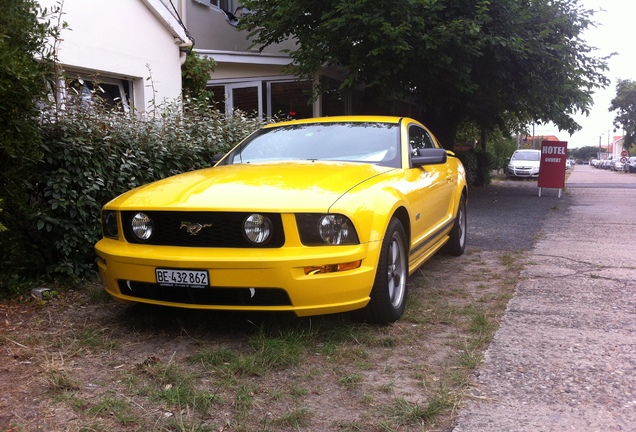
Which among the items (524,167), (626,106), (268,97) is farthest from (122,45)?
(626,106)

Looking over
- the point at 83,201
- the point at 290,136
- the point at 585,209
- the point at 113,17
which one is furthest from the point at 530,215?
the point at 83,201

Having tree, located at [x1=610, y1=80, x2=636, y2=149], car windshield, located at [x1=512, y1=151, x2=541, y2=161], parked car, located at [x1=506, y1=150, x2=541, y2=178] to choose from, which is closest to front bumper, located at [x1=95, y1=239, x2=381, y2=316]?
parked car, located at [x1=506, y1=150, x2=541, y2=178]

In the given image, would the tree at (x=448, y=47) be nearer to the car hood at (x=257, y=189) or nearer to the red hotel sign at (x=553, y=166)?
the red hotel sign at (x=553, y=166)

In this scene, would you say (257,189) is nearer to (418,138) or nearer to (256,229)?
(256,229)

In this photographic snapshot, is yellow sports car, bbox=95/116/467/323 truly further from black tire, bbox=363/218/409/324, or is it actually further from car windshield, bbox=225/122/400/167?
car windshield, bbox=225/122/400/167

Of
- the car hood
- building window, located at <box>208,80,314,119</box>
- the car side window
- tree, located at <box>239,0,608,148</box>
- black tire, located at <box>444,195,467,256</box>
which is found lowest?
black tire, located at <box>444,195,467,256</box>

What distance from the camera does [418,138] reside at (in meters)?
5.95

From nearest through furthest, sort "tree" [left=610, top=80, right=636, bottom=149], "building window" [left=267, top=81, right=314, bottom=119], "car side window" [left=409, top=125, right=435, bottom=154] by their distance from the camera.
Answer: "car side window" [left=409, top=125, right=435, bottom=154]
"building window" [left=267, top=81, right=314, bottom=119]
"tree" [left=610, top=80, right=636, bottom=149]

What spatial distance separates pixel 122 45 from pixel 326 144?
14.1 feet

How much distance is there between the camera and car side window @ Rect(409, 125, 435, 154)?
5.57m

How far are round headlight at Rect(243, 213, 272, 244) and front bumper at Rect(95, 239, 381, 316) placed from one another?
0.08m

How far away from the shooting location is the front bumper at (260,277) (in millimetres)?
3500

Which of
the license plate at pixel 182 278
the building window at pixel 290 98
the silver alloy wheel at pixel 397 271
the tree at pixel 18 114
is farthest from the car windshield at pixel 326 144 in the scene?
the building window at pixel 290 98

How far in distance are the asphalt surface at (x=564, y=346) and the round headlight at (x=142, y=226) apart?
218 centimetres
